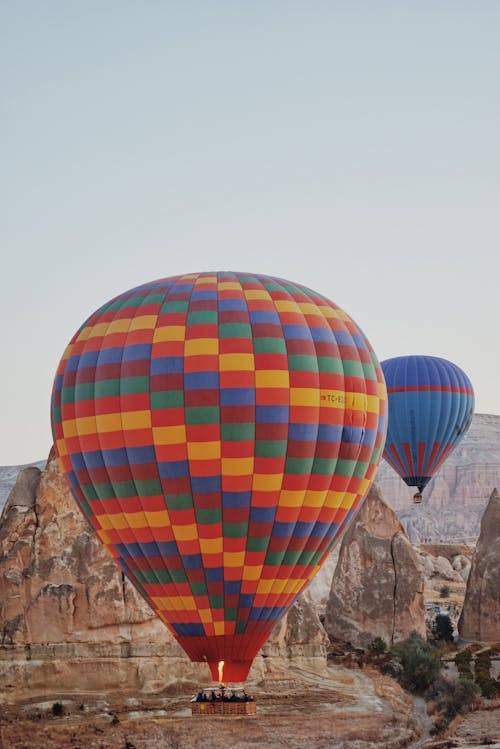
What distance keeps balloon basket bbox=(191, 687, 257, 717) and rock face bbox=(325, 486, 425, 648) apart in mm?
21575

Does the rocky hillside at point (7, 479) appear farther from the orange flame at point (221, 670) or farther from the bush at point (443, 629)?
the orange flame at point (221, 670)

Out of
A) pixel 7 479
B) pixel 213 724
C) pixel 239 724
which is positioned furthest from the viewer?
pixel 7 479

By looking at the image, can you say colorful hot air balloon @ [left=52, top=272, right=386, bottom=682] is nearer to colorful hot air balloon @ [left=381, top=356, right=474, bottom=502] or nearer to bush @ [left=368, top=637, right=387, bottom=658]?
bush @ [left=368, top=637, right=387, bottom=658]

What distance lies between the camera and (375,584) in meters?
43.0

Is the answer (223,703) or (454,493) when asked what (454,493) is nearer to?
(454,493)

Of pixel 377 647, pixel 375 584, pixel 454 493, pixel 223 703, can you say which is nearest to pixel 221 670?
pixel 223 703

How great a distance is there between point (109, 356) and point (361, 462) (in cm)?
578

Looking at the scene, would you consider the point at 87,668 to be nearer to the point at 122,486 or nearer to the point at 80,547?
the point at 80,547

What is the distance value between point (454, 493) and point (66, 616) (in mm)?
131952

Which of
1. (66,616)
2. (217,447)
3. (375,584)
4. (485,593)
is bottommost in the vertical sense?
(485,593)

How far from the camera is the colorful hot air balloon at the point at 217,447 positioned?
843 inches

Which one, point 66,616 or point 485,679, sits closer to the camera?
point 66,616

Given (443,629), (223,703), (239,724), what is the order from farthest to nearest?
(443,629) → (239,724) → (223,703)

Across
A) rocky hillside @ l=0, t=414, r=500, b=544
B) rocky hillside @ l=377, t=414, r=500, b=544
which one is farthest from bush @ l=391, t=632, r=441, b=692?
rocky hillside @ l=377, t=414, r=500, b=544
